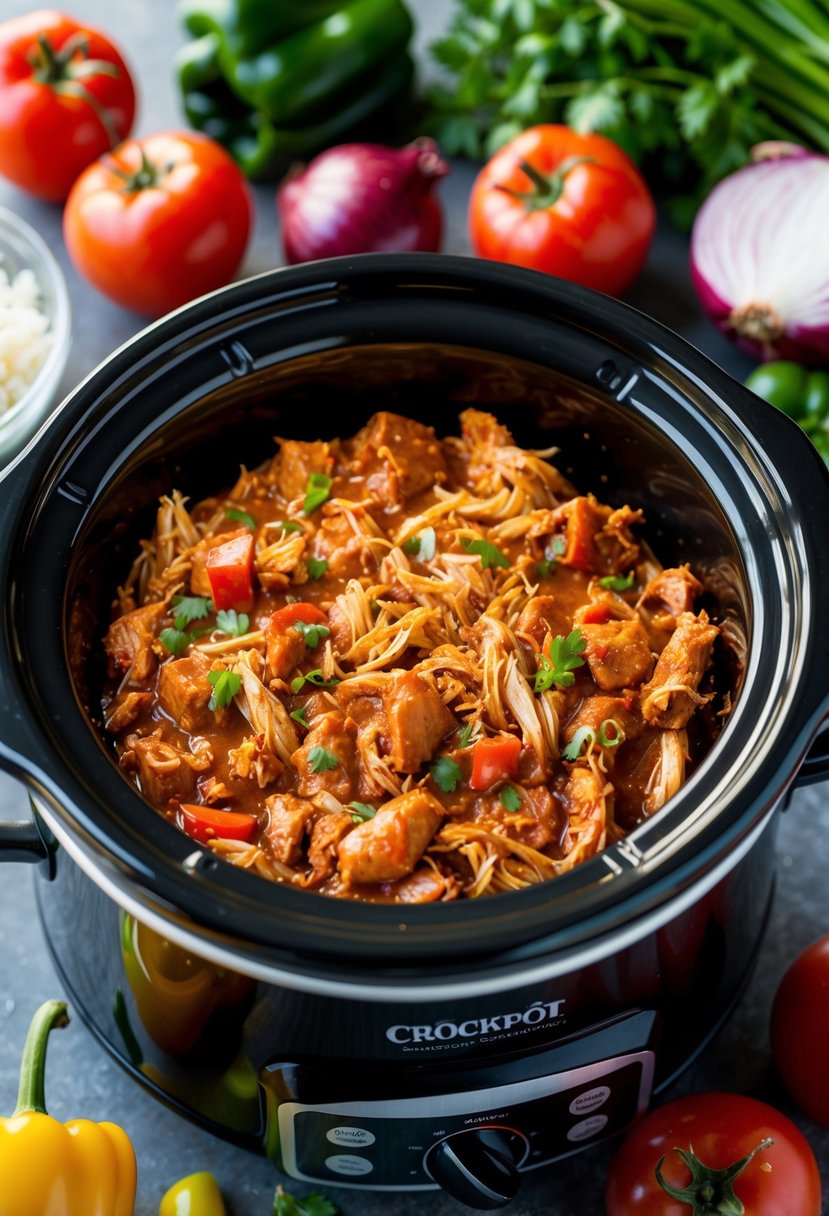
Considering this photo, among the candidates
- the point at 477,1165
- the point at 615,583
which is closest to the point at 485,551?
the point at 615,583

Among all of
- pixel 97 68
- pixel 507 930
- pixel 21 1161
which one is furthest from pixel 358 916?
pixel 97 68

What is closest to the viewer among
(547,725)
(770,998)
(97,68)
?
(547,725)

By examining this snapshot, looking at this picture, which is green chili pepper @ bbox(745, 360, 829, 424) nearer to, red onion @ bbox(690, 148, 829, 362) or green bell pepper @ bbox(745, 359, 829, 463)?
green bell pepper @ bbox(745, 359, 829, 463)

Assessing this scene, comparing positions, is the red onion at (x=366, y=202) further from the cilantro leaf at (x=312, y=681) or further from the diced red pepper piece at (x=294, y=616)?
the cilantro leaf at (x=312, y=681)

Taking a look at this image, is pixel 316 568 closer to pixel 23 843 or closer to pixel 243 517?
pixel 243 517

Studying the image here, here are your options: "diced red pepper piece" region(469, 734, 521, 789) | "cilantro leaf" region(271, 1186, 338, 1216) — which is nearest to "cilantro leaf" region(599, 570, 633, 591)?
"diced red pepper piece" region(469, 734, 521, 789)

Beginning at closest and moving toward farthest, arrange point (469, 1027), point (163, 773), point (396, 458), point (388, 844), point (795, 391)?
point (469, 1027), point (388, 844), point (163, 773), point (396, 458), point (795, 391)

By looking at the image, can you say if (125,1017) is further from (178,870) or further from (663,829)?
(663,829)
